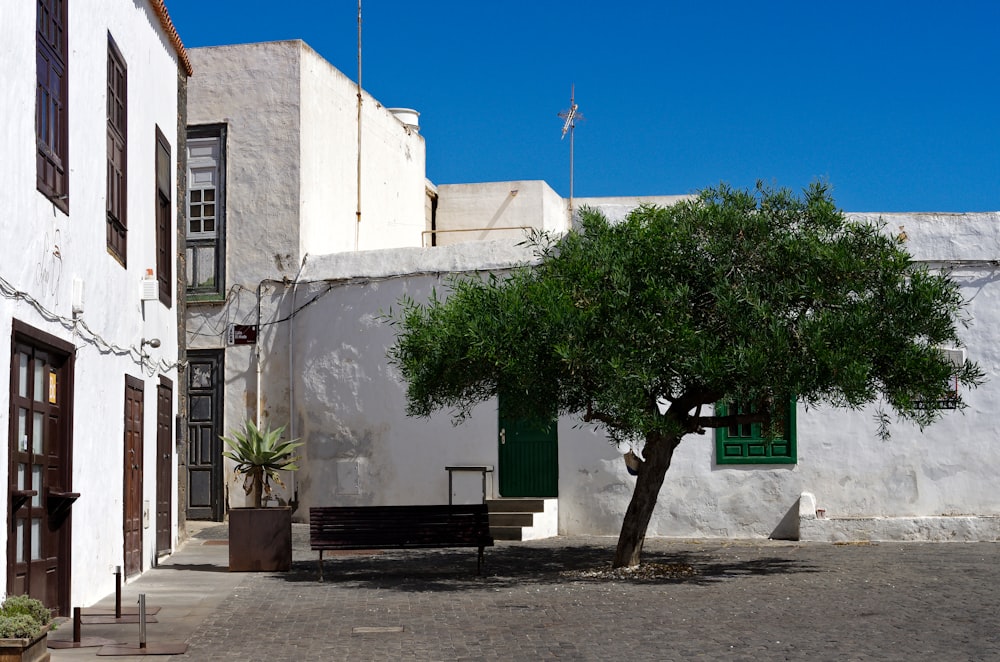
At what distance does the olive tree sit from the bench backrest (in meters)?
1.27

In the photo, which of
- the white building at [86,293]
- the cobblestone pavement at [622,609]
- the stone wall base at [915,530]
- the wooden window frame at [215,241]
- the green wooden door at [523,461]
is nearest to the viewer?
the cobblestone pavement at [622,609]

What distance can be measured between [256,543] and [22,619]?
7086 mm

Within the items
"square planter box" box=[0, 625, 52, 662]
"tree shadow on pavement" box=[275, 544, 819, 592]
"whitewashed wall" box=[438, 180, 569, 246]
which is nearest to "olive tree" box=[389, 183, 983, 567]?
"tree shadow on pavement" box=[275, 544, 819, 592]

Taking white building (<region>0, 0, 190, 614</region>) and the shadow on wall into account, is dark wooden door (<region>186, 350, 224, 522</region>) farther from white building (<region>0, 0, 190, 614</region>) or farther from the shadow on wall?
the shadow on wall

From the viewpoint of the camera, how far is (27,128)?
8.51m

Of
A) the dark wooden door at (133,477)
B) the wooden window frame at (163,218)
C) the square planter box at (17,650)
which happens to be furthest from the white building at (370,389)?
the square planter box at (17,650)

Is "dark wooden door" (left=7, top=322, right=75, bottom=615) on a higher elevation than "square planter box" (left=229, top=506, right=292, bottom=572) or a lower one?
higher

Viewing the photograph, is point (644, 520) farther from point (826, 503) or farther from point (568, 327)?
point (826, 503)

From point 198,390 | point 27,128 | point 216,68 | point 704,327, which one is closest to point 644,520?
point 704,327

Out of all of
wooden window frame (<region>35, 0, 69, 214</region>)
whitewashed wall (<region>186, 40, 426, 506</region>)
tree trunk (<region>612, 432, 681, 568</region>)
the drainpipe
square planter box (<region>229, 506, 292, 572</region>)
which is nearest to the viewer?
wooden window frame (<region>35, 0, 69, 214</region>)

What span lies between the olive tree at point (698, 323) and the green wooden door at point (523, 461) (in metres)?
5.53

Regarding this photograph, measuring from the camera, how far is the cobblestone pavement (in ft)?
27.0

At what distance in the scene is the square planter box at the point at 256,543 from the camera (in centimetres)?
1376

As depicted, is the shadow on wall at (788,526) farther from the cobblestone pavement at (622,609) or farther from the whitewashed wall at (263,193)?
the whitewashed wall at (263,193)
